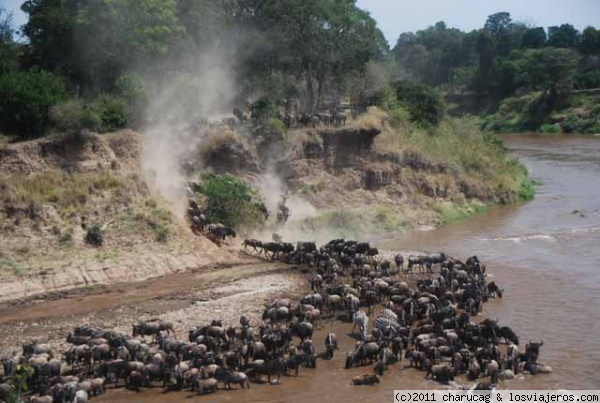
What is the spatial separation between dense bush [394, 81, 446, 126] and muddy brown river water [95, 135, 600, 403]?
9450mm

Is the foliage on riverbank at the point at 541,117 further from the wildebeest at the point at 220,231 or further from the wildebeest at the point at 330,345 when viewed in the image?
the wildebeest at the point at 330,345

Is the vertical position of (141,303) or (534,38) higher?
(534,38)

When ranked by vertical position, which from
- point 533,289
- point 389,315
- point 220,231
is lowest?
point 533,289

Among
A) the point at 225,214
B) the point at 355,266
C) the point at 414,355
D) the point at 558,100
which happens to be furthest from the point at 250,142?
Answer: the point at 558,100

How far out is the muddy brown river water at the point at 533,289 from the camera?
17625mm

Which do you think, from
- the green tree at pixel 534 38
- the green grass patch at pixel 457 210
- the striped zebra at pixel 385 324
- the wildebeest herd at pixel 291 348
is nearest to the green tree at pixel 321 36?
the green grass patch at pixel 457 210

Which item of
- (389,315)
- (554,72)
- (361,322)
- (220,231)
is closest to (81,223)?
(220,231)

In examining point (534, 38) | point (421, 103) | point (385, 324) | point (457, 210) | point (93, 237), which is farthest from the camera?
point (534, 38)

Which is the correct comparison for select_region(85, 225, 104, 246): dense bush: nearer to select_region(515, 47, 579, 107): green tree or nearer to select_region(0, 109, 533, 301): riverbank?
select_region(0, 109, 533, 301): riverbank

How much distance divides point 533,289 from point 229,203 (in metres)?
13.9

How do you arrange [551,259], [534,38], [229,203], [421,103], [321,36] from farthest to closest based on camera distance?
[534,38]
[421,103]
[321,36]
[229,203]
[551,259]

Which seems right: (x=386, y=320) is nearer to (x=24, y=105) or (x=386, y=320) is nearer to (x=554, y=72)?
(x=24, y=105)

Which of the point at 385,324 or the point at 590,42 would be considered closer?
the point at 385,324

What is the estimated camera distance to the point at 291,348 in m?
19.6
